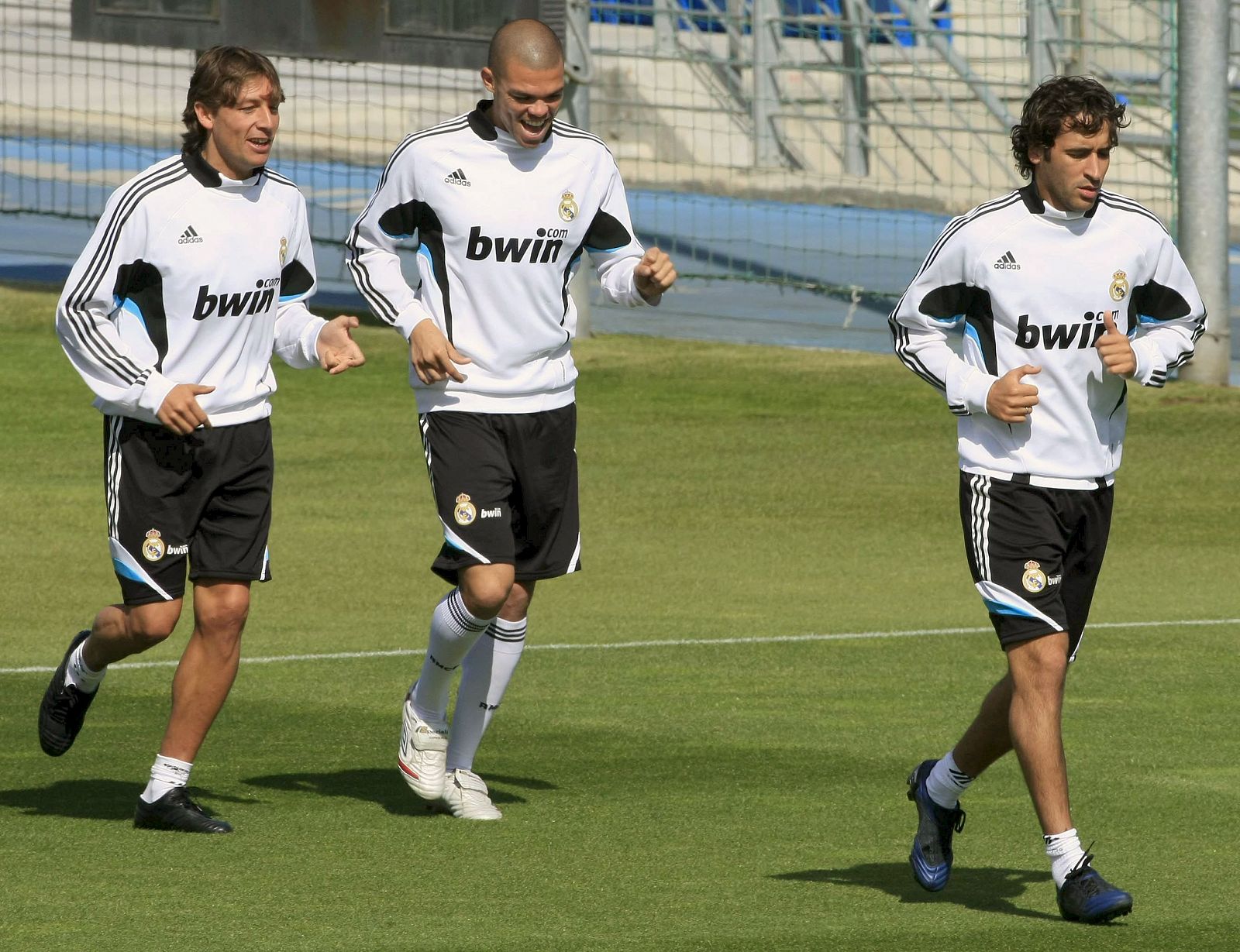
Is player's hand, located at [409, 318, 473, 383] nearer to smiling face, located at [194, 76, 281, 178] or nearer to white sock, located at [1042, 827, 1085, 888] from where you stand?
smiling face, located at [194, 76, 281, 178]

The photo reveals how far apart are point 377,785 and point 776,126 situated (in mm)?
16573

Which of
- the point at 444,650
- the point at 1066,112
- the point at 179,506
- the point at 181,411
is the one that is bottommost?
the point at 444,650

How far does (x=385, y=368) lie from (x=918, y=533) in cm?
661

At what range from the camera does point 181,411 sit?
665 cm

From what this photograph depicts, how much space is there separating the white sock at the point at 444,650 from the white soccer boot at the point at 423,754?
34mm

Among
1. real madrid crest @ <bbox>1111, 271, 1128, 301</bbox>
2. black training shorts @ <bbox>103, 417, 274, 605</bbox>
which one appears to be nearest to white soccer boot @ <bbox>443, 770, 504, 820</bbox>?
black training shorts @ <bbox>103, 417, 274, 605</bbox>

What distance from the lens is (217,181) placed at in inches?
274

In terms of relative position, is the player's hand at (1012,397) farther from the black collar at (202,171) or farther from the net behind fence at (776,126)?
the net behind fence at (776,126)

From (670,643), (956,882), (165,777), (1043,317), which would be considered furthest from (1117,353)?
(670,643)

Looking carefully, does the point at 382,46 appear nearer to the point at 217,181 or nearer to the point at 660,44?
the point at 660,44

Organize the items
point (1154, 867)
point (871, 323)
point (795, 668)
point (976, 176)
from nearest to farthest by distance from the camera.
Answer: point (1154, 867) < point (795, 668) < point (871, 323) < point (976, 176)

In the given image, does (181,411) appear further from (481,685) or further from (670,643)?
(670,643)

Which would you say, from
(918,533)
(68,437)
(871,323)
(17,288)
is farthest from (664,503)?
(17,288)

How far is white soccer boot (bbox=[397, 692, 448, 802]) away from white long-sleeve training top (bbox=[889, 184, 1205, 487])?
181 cm
